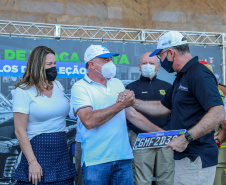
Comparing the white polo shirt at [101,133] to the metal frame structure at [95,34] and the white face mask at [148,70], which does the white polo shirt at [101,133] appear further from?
the metal frame structure at [95,34]

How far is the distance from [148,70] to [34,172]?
2.24m

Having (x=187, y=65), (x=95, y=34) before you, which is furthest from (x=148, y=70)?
(x=187, y=65)

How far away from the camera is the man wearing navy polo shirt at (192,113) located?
6.64ft

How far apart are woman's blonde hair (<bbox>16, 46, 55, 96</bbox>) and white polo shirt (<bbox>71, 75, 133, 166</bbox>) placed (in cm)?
29

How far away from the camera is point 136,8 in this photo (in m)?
6.98

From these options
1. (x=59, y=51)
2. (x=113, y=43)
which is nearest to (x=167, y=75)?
(x=113, y=43)

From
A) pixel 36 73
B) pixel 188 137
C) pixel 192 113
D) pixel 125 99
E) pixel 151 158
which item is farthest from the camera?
pixel 151 158

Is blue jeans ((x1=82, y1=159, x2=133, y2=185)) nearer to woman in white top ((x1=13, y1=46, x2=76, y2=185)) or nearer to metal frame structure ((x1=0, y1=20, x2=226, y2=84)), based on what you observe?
woman in white top ((x1=13, y1=46, x2=76, y2=185))

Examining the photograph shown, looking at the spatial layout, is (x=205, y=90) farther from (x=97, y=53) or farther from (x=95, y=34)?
(x=95, y=34)

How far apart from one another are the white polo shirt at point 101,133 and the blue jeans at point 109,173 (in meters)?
0.04

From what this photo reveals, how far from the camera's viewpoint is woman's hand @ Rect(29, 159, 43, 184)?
2.36 m

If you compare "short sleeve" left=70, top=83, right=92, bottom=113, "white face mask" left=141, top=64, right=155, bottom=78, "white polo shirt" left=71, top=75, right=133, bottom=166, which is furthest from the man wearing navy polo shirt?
"white face mask" left=141, top=64, right=155, bottom=78

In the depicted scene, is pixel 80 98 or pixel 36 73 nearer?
pixel 80 98

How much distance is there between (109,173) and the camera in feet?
8.04
